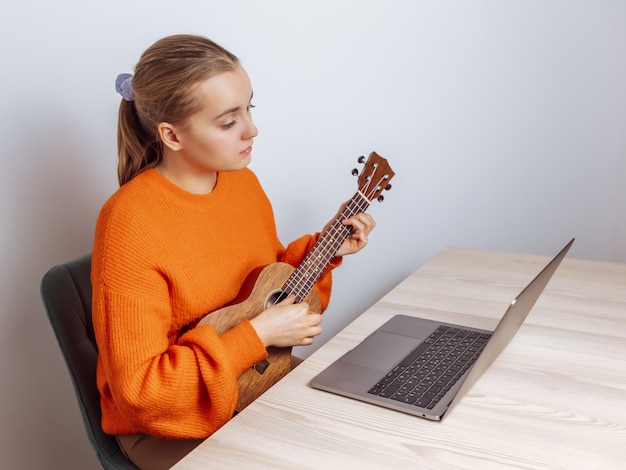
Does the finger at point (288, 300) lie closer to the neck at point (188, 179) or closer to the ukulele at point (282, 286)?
the ukulele at point (282, 286)

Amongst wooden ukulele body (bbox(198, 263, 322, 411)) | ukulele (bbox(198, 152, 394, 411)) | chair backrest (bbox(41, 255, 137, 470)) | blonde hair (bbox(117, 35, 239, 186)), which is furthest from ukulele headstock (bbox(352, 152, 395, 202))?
chair backrest (bbox(41, 255, 137, 470))

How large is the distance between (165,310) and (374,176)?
50 cm

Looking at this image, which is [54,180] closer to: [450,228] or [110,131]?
[110,131]

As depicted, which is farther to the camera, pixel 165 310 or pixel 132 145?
pixel 132 145

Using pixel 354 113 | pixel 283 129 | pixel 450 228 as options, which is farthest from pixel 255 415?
pixel 450 228

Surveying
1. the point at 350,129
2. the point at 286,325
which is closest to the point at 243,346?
the point at 286,325

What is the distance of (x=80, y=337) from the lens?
1.25 meters

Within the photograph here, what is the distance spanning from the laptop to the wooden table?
22 mm

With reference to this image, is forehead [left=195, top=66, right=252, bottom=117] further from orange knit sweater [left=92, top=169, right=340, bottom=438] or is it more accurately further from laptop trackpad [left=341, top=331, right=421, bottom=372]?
laptop trackpad [left=341, top=331, right=421, bottom=372]

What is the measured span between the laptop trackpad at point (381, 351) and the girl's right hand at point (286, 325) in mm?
116

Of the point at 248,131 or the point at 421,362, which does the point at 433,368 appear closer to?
the point at 421,362

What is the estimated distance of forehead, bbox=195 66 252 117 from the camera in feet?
4.04

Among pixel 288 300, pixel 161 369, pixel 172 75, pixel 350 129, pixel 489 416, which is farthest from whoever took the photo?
pixel 350 129

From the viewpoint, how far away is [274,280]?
135 centimetres
